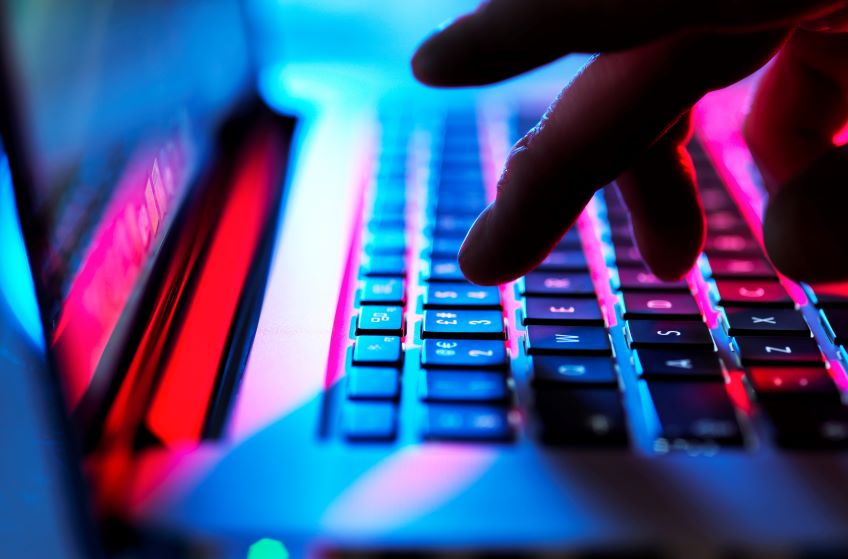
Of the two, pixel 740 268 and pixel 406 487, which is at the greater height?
pixel 740 268

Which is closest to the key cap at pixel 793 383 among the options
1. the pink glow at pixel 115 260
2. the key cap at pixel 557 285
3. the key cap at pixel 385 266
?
the key cap at pixel 557 285

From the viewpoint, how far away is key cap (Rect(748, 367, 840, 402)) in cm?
35

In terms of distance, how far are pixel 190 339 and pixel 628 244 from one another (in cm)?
30

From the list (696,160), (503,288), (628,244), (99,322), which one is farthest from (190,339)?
(696,160)

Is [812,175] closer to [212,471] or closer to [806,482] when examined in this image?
[806,482]

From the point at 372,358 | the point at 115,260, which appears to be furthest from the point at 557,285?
the point at 115,260

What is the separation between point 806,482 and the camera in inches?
12.3

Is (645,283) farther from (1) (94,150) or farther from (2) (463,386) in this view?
(1) (94,150)

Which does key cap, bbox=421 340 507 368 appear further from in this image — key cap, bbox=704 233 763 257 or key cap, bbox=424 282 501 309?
key cap, bbox=704 233 763 257

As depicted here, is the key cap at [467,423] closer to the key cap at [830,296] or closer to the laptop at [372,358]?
the laptop at [372,358]

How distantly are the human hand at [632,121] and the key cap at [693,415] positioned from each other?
0.07 meters

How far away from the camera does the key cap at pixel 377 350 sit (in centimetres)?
37

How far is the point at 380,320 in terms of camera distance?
400 mm

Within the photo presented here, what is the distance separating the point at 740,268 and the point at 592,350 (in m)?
0.14
